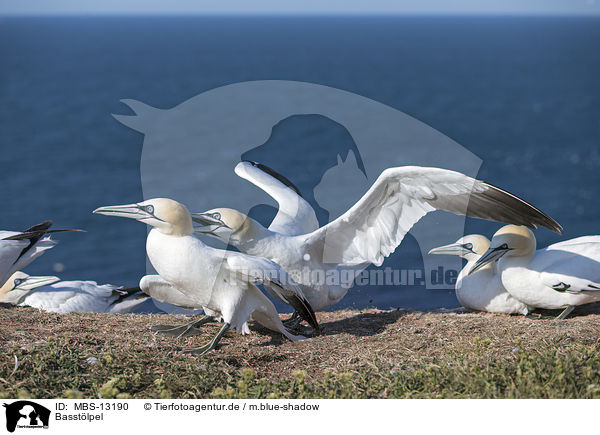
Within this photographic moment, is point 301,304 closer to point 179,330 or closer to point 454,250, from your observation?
point 179,330

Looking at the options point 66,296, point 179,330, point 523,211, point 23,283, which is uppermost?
point 523,211

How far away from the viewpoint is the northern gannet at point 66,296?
9.00 m

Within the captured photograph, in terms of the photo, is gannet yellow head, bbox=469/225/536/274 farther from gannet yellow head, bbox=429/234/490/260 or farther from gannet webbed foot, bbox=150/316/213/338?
gannet webbed foot, bbox=150/316/213/338

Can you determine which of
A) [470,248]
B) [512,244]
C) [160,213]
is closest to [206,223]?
[160,213]

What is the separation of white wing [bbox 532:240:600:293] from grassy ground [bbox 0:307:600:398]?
1.29 ft

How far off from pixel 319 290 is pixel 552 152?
3238 cm

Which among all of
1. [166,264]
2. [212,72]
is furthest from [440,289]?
[212,72]

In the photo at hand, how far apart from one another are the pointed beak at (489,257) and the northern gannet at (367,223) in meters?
0.59

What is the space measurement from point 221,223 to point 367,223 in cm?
153

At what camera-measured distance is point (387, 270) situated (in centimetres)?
1530

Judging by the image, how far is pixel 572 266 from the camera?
729 centimetres
